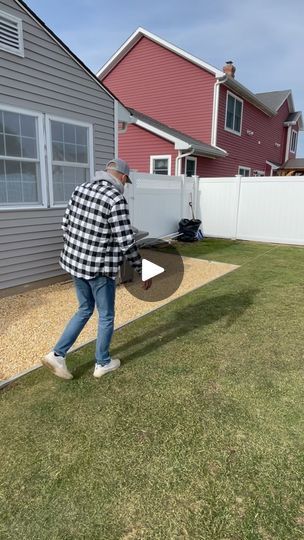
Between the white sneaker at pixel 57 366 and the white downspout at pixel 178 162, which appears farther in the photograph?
the white downspout at pixel 178 162

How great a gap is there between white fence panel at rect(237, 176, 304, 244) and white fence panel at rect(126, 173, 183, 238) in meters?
2.01

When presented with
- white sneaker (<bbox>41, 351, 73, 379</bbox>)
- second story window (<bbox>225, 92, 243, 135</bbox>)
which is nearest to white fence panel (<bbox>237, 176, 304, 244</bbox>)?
second story window (<bbox>225, 92, 243, 135</bbox>)

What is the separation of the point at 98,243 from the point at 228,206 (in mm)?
8793

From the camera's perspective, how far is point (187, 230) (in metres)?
10.4

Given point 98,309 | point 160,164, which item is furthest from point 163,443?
point 160,164

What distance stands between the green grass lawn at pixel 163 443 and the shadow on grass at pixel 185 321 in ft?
0.09

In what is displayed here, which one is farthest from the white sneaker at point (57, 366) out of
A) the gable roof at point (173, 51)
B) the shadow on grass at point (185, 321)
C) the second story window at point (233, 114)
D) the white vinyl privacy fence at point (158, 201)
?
the second story window at point (233, 114)

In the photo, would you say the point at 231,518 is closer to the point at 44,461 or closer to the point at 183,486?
the point at 183,486

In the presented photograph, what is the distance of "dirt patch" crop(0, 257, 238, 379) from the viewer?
3.37 meters

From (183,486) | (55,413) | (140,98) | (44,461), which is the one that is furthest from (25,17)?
(140,98)

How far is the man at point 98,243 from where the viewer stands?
2.61 meters

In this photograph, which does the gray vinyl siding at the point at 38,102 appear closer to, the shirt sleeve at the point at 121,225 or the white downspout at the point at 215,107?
the shirt sleeve at the point at 121,225

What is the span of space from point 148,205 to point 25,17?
497 centimetres

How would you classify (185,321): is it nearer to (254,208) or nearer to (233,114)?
(254,208)
